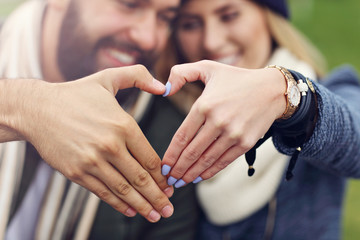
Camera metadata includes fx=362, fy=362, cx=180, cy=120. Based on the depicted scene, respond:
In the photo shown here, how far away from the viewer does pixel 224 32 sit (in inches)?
42.9

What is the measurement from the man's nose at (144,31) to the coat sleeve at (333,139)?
46 cm

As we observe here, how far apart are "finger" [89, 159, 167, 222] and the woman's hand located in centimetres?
7

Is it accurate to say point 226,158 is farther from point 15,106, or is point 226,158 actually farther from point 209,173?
point 15,106

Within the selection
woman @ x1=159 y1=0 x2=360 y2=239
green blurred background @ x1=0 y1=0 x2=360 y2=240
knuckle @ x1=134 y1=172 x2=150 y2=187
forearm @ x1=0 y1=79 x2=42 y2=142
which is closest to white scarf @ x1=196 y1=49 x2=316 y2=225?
woman @ x1=159 y1=0 x2=360 y2=239

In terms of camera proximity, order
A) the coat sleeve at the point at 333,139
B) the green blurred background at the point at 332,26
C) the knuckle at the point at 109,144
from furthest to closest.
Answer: the green blurred background at the point at 332,26
the coat sleeve at the point at 333,139
the knuckle at the point at 109,144

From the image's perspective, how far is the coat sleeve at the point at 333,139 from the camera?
732mm

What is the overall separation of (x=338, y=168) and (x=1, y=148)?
2.70 feet

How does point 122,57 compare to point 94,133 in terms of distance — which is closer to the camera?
point 94,133

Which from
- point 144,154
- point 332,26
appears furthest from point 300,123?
point 332,26

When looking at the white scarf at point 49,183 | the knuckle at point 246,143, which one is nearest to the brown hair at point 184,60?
the white scarf at point 49,183

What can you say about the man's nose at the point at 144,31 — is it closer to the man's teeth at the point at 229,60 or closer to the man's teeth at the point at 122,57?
the man's teeth at the point at 122,57

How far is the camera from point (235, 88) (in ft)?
2.18

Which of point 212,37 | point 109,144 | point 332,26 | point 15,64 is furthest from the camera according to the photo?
point 332,26

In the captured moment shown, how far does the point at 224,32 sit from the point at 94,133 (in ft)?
1.99
